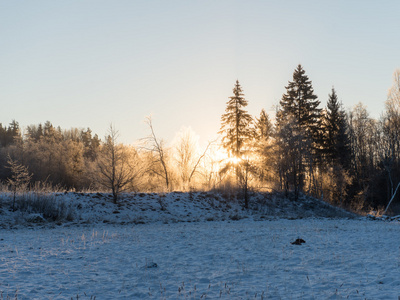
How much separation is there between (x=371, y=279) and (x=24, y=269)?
7.98 meters

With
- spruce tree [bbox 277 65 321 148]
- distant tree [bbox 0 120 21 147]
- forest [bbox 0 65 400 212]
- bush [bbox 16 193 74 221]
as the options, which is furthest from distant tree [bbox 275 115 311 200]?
distant tree [bbox 0 120 21 147]

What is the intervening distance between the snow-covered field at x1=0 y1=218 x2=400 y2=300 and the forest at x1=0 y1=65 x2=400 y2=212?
42.3 feet

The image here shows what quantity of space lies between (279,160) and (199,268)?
25.4 m

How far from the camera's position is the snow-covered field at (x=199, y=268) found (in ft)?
19.9

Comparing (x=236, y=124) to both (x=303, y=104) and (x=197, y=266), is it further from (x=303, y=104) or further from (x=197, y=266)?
(x=197, y=266)

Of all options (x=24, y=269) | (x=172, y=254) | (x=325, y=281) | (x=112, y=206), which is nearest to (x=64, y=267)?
(x=24, y=269)

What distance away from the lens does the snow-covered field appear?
239 inches

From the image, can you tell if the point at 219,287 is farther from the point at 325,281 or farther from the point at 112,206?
the point at 112,206

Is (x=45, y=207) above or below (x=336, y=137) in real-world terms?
below

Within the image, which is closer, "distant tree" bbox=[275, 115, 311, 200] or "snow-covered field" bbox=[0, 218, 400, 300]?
"snow-covered field" bbox=[0, 218, 400, 300]

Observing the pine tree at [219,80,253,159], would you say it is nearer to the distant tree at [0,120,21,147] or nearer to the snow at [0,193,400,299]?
the snow at [0,193,400,299]

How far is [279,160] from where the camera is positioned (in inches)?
1262

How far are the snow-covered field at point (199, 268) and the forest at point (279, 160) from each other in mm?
12907

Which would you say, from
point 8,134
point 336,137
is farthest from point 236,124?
point 8,134
